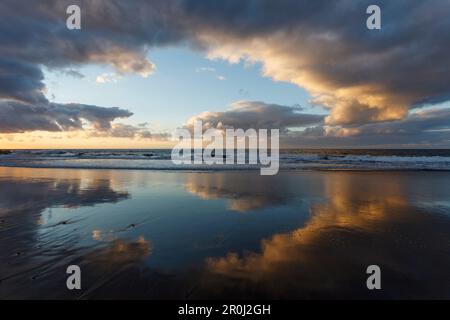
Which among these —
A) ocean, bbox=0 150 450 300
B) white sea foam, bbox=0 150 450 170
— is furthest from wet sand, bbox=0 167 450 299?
white sea foam, bbox=0 150 450 170

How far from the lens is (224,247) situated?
4594 mm

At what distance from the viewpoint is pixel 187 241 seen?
193 inches

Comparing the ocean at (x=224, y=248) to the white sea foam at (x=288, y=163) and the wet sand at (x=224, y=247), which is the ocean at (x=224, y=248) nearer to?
the wet sand at (x=224, y=247)

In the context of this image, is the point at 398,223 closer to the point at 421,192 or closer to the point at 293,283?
the point at 293,283

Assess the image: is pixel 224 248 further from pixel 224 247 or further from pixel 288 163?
pixel 288 163

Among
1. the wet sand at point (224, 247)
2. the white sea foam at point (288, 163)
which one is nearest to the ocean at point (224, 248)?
the wet sand at point (224, 247)

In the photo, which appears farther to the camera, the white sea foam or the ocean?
the white sea foam

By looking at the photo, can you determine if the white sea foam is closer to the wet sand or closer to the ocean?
the ocean

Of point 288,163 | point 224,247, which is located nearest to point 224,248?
point 224,247

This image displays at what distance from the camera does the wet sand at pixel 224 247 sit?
3271mm

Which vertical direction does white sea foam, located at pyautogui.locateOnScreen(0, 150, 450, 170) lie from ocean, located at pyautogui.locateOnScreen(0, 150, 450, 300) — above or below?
above

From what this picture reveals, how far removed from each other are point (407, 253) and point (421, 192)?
8307 mm

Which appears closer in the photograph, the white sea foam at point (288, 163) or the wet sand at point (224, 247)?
the wet sand at point (224, 247)

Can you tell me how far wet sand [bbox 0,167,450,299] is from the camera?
3.27m
